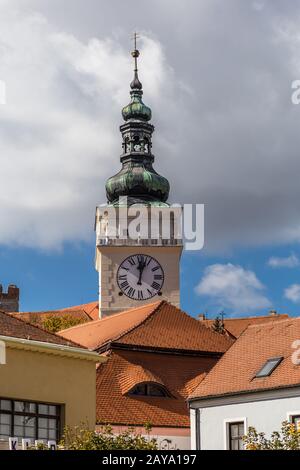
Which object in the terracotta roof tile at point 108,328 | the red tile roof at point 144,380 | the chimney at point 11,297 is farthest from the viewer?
the chimney at point 11,297

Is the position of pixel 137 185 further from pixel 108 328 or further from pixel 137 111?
pixel 108 328

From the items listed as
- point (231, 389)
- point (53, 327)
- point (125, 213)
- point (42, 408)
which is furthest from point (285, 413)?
point (125, 213)

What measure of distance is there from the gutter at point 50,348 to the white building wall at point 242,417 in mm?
6369

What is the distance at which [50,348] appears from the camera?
26.3 metres

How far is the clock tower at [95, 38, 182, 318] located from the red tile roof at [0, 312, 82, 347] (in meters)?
38.6

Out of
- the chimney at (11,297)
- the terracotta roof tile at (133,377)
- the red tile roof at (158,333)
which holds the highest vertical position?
the chimney at (11,297)

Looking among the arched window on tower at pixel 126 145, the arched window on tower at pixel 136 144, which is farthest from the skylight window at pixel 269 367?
the arched window on tower at pixel 126 145

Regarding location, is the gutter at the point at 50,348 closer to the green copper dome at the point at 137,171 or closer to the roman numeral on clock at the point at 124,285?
the roman numeral on clock at the point at 124,285

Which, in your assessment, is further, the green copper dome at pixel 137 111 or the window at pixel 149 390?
the green copper dome at pixel 137 111

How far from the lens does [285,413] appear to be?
102 ft

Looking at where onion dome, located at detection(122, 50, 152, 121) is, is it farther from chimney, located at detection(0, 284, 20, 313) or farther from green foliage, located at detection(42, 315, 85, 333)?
chimney, located at detection(0, 284, 20, 313)

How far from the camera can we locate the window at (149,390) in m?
37.4

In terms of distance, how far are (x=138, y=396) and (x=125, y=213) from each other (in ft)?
111

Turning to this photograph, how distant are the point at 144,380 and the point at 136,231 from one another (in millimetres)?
33080
